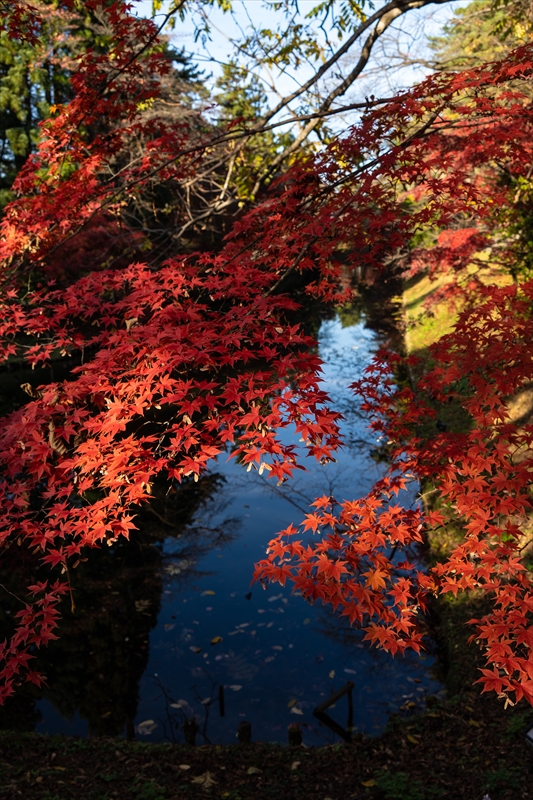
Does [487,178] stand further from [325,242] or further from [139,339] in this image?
[139,339]

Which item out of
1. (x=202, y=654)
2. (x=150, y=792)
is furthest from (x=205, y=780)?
(x=202, y=654)

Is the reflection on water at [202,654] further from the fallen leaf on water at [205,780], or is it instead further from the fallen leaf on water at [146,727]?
the fallen leaf on water at [205,780]

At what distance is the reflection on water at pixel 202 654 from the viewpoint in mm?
6027

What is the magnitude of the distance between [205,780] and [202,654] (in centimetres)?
223

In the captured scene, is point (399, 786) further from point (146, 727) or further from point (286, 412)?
point (286, 412)

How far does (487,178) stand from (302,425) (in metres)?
10.3

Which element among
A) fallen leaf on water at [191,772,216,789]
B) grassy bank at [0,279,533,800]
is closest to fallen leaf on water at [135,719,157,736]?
grassy bank at [0,279,533,800]

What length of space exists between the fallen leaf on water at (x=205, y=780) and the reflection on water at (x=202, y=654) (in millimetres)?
829

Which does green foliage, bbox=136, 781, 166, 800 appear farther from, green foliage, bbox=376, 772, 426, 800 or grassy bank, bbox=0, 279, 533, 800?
green foliage, bbox=376, 772, 426, 800

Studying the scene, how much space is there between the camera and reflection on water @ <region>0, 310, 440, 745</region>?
19.8 feet

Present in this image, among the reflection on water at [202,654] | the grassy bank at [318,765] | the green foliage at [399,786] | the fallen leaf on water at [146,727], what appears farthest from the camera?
the reflection on water at [202,654]

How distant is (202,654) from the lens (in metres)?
6.98

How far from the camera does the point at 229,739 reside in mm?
5668

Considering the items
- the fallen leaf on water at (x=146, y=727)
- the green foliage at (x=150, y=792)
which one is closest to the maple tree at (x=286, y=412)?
the green foliage at (x=150, y=792)
